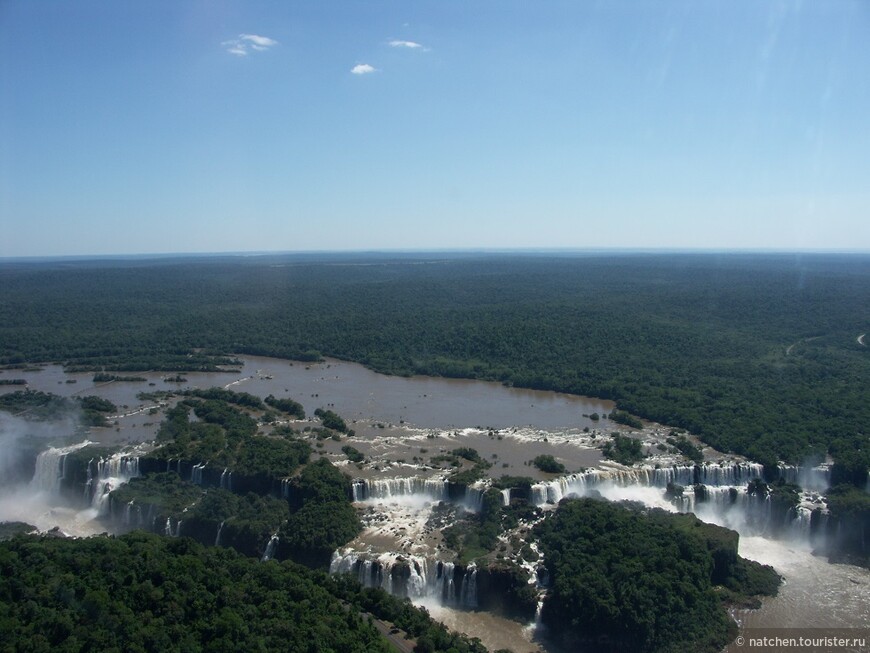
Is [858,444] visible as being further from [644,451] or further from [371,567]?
[371,567]

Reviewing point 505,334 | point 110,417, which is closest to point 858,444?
point 505,334

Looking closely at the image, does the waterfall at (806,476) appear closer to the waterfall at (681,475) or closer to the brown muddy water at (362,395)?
the waterfall at (681,475)

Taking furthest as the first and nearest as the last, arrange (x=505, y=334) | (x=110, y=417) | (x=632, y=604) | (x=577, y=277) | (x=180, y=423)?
(x=577, y=277) → (x=505, y=334) → (x=110, y=417) → (x=180, y=423) → (x=632, y=604)

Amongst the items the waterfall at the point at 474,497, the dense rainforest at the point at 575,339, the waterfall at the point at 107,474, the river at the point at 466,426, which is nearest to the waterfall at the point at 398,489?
the waterfall at the point at 474,497

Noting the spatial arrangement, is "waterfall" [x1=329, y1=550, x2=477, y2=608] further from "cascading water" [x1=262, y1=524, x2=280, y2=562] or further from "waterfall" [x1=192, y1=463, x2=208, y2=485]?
"waterfall" [x1=192, y1=463, x2=208, y2=485]

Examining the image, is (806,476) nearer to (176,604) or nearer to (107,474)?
(176,604)

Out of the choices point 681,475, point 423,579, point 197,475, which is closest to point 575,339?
point 681,475
